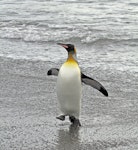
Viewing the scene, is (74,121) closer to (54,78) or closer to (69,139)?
(69,139)

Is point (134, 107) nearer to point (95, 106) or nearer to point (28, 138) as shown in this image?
point (95, 106)

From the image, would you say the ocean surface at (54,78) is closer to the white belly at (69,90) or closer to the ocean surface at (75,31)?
the ocean surface at (75,31)

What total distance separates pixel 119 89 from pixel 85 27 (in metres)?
5.18

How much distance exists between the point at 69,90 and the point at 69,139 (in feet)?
2.05

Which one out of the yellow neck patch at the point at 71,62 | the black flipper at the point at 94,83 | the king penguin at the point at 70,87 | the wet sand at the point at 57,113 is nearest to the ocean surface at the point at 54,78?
the wet sand at the point at 57,113

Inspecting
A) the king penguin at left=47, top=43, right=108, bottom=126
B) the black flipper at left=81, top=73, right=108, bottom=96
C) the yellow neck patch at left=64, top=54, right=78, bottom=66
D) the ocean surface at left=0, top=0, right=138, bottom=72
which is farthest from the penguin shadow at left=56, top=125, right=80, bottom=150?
the ocean surface at left=0, top=0, right=138, bottom=72

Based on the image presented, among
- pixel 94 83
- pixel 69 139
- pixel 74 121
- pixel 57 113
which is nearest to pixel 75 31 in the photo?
pixel 57 113

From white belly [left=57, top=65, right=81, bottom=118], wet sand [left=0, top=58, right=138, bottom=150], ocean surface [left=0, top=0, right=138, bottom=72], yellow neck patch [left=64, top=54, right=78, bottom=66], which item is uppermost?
yellow neck patch [left=64, top=54, right=78, bottom=66]

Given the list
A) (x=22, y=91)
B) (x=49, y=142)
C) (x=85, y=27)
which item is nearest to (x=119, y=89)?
(x=22, y=91)

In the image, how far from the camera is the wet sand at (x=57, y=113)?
13.0 ft

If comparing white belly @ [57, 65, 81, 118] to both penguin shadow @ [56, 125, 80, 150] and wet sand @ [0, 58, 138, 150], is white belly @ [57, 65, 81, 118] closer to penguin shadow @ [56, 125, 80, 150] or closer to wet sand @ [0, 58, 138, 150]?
wet sand @ [0, 58, 138, 150]

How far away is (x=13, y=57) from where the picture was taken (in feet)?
25.4

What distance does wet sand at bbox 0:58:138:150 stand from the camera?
3959 millimetres

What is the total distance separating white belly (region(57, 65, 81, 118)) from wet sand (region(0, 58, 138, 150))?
0.43 feet
